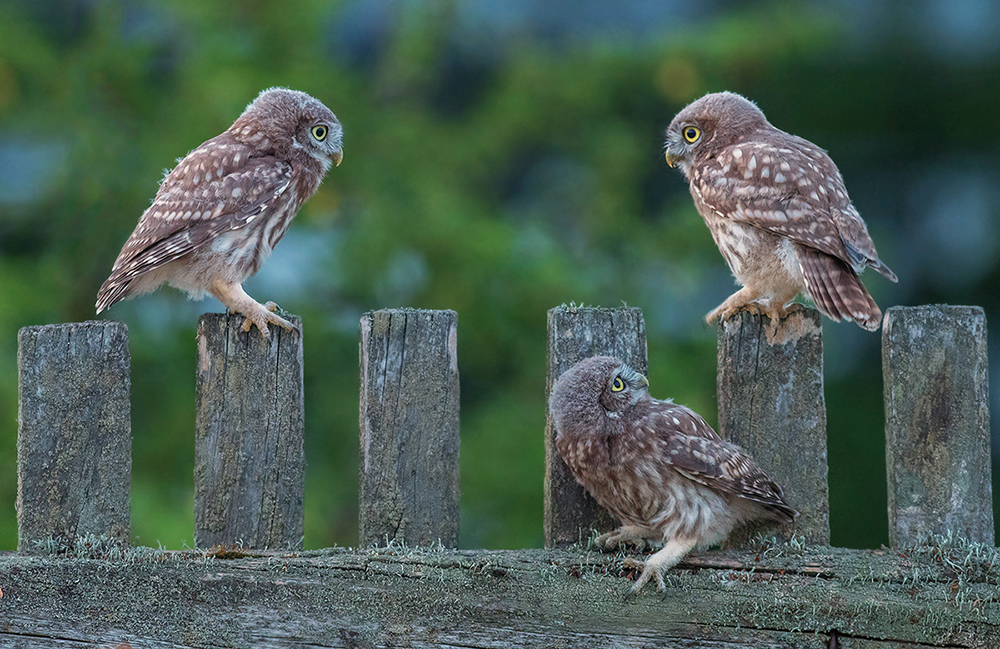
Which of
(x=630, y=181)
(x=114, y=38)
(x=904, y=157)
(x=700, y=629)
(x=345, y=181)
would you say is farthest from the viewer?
(x=904, y=157)

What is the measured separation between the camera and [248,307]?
3.14m

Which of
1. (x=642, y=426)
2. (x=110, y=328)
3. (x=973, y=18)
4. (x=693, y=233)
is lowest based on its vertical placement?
(x=642, y=426)

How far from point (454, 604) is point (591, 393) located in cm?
65

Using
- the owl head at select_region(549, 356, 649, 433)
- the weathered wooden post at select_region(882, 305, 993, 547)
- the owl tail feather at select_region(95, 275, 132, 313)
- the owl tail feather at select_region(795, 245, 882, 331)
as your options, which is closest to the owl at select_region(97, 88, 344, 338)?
the owl tail feather at select_region(95, 275, 132, 313)

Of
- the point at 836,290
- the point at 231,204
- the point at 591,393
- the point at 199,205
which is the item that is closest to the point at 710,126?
the point at 836,290

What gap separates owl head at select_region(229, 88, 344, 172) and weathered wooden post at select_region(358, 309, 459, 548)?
1.18 meters

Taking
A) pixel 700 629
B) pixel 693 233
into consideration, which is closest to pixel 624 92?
pixel 693 233

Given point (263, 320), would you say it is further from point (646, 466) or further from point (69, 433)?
point (646, 466)

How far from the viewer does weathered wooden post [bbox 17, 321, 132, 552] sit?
2.73m

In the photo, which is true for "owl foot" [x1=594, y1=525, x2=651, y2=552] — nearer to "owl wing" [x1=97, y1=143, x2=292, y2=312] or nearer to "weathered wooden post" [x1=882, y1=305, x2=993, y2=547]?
"weathered wooden post" [x1=882, y1=305, x2=993, y2=547]

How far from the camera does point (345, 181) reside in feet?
18.0

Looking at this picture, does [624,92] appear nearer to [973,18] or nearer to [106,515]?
[973,18]

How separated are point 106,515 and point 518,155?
4.41 m

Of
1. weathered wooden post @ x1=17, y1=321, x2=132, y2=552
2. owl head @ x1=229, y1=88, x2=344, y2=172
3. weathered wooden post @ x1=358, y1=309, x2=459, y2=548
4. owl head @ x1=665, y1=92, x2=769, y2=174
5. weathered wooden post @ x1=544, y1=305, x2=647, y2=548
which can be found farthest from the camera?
owl head @ x1=665, y1=92, x2=769, y2=174
